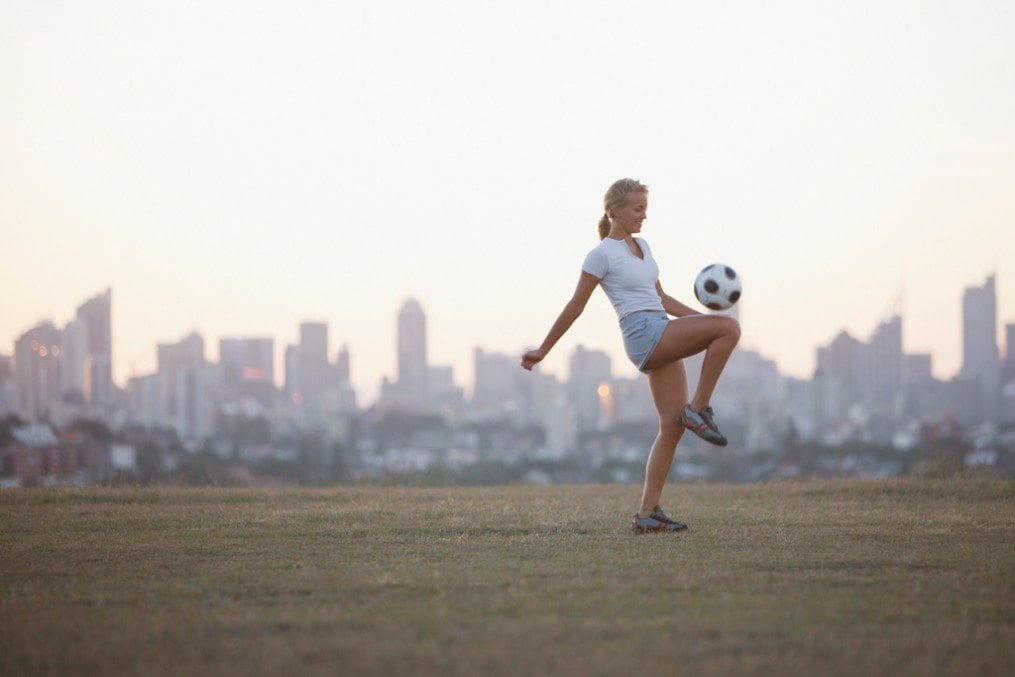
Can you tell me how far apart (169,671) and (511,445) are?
99.8 meters

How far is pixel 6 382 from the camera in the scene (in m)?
88.1

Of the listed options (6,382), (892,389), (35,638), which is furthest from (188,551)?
(892,389)

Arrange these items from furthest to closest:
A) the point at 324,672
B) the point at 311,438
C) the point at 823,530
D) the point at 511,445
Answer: the point at 511,445 < the point at 311,438 < the point at 823,530 < the point at 324,672

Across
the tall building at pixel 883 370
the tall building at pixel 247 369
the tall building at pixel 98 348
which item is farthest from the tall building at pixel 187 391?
the tall building at pixel 883 370

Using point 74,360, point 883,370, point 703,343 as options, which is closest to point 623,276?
point 703,343

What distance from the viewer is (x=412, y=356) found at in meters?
144

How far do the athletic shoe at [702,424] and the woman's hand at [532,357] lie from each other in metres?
0.97

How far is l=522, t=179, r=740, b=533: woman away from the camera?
8227mm

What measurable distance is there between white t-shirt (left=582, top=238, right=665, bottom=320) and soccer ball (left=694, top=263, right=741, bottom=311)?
0.47 meters

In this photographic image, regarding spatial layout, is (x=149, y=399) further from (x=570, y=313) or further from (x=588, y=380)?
(x=570, y=313)

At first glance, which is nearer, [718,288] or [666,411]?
[666,411]

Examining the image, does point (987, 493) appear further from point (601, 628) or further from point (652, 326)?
point (601, 628)

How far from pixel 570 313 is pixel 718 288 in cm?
110

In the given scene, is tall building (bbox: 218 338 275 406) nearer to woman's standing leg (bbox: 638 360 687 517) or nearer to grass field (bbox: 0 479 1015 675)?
grass field (bbox: 0 479 1015 675)
